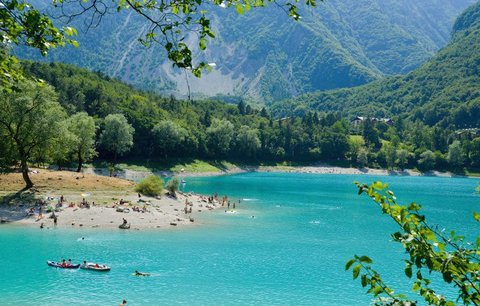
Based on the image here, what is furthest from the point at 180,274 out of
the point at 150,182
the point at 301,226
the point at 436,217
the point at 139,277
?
the point at 436,217

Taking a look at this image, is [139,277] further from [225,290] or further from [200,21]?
[200,21]

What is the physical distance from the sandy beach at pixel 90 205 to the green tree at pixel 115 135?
4921 centimetres

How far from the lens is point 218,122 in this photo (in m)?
195

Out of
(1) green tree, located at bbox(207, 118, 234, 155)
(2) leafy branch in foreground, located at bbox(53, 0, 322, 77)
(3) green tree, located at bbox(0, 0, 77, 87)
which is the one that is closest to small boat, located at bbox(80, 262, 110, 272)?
(3) green tree, located at bbox(0, 0, 77, 87)

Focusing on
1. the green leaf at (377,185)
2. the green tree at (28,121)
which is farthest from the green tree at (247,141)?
the green leaf at (377,185)

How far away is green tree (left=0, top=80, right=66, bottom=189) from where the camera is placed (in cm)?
6436

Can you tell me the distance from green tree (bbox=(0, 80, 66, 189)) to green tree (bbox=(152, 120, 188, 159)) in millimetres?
86635

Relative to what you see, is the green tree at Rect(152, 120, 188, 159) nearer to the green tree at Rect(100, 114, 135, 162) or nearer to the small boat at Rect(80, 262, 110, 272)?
the green tree at Rect(100, 114, 135, 162)

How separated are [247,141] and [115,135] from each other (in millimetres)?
70875

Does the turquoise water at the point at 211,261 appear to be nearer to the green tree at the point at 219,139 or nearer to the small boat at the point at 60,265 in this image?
the small boat at the point at 60,265

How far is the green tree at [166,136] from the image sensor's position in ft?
508

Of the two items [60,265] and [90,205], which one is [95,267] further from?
[90,205]

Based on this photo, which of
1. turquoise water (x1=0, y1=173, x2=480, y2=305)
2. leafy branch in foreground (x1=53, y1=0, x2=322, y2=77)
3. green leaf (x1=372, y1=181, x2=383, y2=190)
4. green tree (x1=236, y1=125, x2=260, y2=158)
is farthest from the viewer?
green tree (x1=236, y1=125, x2=260, y2=158)

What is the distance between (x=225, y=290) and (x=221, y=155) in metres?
149
